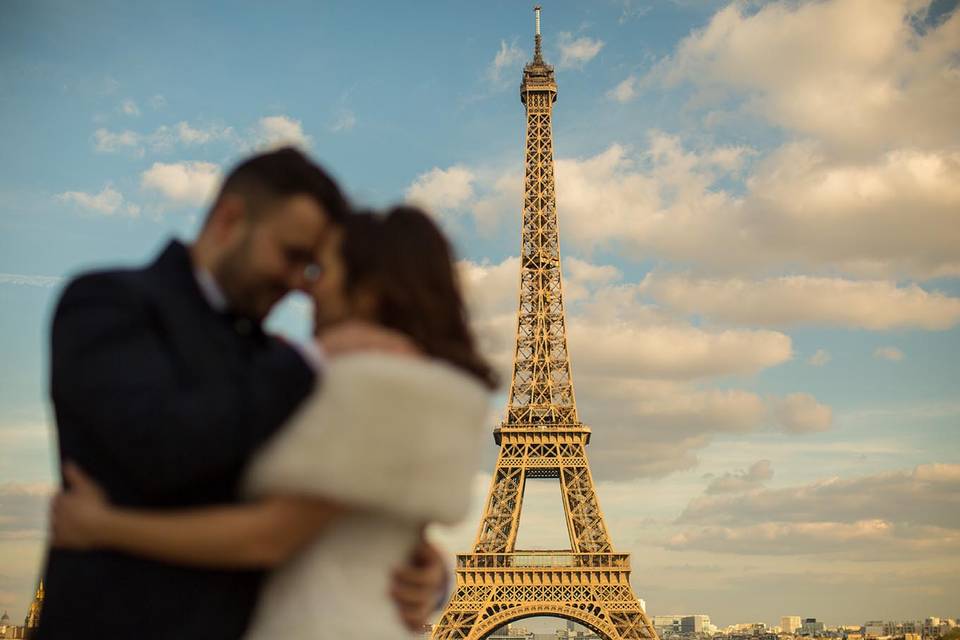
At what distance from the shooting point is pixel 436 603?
10.3 ft

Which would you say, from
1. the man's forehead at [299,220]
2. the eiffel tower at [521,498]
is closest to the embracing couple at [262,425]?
the man's forehead at [299,220]

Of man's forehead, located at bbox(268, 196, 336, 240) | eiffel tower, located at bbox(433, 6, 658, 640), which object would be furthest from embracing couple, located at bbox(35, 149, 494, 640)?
eiffel tower, located at bbox(433, 6, 658, 640)

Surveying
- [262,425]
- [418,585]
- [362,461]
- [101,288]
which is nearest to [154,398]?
[262,425]

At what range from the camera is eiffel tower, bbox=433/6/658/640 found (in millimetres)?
39688

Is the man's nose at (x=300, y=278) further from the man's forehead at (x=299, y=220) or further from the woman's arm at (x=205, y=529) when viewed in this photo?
the woman's arm at (x=205, y=529)

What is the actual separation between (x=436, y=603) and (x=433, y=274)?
1139 mm

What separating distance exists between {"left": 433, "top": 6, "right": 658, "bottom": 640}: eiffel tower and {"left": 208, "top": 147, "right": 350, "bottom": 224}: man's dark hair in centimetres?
3784

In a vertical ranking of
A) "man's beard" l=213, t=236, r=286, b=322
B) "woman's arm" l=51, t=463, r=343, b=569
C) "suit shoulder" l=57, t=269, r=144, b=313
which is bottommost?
"woman's arm" l=51, t=463, r=343, b=569

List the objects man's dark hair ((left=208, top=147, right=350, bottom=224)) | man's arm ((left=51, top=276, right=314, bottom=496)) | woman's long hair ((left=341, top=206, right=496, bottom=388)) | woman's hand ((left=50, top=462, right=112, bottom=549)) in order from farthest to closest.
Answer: man's dark hair ((left=208, top=147, right=350, bottom=224)), woman's long hair ((left=341, top=206, right=496, bottom=388)), woman's hand ((left=50, top=462, right=112, bottom=549)), man's arm ((left=51, top=276, right=314, bottom=496))

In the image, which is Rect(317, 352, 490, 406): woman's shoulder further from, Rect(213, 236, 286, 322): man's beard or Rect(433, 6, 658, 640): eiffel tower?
Rect(433, 6, 658, 640): eiffel tower

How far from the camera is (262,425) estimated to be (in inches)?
95.2

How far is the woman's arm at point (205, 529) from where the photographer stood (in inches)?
96.3

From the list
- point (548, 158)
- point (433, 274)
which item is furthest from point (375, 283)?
point (548, 158)

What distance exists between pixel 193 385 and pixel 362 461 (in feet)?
1.58
